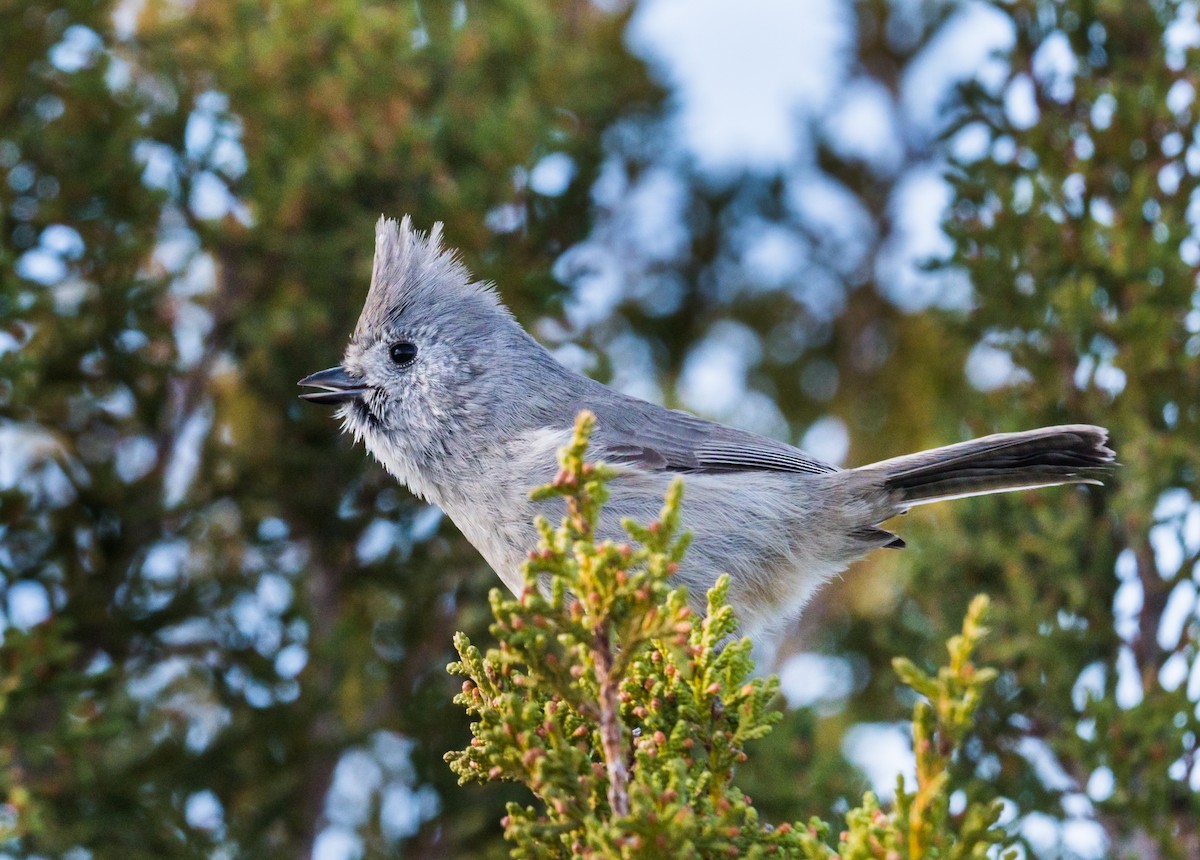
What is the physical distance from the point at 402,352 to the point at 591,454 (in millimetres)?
665

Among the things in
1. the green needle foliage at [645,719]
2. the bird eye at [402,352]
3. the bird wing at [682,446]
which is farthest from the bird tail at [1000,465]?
the bird eye at [402,352]

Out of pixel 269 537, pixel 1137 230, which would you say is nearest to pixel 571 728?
pixel 269 537

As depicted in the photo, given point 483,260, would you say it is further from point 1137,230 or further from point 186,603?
point 1137,230

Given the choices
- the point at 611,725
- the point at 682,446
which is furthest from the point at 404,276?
the point at 611,725

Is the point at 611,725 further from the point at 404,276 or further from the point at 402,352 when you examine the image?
the point at 404,276

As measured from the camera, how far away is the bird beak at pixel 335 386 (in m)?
3.53

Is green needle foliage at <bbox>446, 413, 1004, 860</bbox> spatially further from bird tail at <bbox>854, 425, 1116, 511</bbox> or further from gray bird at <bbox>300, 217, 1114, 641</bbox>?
bird tail at <bbox>854, 425, 1116, 511</bbox>

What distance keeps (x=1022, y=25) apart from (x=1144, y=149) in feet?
2.32

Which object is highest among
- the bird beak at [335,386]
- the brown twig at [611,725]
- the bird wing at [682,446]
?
the bird wing at [682,446]

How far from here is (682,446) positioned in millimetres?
3562

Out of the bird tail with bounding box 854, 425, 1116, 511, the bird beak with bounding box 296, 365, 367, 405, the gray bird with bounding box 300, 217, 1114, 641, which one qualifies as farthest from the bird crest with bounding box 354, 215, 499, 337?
the bird tail with bounding box 854, 425, 1116, 511

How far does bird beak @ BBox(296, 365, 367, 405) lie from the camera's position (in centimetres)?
353

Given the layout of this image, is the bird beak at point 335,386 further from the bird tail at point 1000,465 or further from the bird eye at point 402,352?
the bird tail at point 1000,465

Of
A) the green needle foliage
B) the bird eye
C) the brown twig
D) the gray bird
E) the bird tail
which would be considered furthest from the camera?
the bird eye
